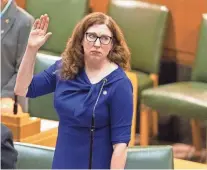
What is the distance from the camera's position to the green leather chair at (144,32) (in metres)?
4.21

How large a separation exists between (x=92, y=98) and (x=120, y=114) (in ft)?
0.30

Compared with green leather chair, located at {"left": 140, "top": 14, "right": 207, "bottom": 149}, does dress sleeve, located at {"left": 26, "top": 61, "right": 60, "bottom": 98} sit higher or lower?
higher

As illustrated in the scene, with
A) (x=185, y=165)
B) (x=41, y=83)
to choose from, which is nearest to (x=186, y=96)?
(x=185, y=165)

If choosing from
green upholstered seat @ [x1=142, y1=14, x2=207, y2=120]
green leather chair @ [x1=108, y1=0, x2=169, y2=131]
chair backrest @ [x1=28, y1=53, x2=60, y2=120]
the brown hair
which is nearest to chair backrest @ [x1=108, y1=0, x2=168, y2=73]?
green leather chair @ [x1=108, y1=0, x2=169, y2=131]

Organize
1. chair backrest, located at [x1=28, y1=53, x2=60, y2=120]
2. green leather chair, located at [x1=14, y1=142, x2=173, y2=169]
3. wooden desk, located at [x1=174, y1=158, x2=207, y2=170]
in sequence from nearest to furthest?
green leather chair, located at [x1=14, y1=142, x2=173, y2=169]
wooden desk, located at [x1=174, y1=158, x2=207, y2=170]
chair backrest, located at [x1=28, y1=53, x2=60, y2=120]

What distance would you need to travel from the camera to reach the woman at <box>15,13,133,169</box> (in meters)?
1.75

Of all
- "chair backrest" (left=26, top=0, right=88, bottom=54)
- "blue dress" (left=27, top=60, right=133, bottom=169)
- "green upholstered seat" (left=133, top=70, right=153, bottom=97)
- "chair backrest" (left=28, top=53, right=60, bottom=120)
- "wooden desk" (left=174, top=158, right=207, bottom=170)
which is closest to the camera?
"blue dress" (left=27, top=60, right=133, bottom=169)

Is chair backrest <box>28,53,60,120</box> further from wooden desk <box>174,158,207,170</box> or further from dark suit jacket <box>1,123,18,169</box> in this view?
dark suit jacket <box>1,123,18,169</box>

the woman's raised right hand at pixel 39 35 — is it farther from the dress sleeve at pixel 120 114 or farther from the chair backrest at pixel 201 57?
the chair backrest at pixel 201 57

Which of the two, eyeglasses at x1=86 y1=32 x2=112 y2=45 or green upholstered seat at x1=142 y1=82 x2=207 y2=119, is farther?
green upholstered seat at x1=142 y1=82 x2=207 y2=119

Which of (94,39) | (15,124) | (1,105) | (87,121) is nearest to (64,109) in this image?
(87,121)

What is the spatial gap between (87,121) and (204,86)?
229 cm

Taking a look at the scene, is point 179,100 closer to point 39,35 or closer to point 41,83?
point 41,83

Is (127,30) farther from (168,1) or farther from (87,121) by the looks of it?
(87,121)
